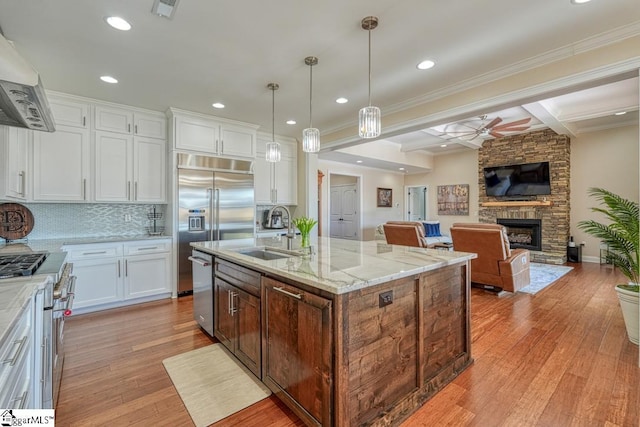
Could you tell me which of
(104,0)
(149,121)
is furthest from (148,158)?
(104,0)

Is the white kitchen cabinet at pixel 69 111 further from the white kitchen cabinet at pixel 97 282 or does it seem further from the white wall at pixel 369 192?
the white wall at pixel 369 192

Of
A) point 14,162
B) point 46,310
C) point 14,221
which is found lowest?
point 46,310

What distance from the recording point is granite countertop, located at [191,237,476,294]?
1.50 metres

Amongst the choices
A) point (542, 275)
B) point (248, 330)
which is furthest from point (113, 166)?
point (542, 275)

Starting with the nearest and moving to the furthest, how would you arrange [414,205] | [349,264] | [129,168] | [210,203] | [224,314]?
1. [349,264]
2. [224,314]
3. [129,168]
4. [210,203]
5. [414,205]

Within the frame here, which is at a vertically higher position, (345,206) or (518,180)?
(518,180)

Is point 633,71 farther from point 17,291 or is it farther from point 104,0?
point 17,291

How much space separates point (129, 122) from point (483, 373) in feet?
15.8

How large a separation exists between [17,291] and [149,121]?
346 centimetres

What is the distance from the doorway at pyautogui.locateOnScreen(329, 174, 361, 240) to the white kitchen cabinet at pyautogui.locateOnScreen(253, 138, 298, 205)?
308 centimetres

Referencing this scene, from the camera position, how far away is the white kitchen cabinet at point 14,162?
247 cm

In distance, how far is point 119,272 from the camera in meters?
3.71

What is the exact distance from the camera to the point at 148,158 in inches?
164

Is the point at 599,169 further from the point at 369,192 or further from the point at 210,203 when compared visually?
the point at 210,203
